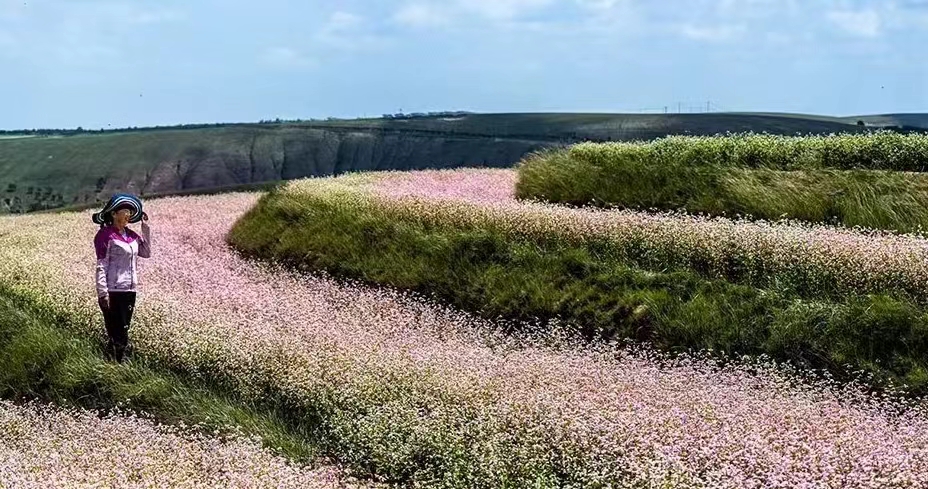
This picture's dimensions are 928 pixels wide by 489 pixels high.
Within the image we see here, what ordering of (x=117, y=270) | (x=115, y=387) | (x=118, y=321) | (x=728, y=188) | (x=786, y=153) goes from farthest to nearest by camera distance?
(x=786, y=153)
(x=728, y=188)
(x=118, y=321)
(x=117, y=270)
(x=115, y=387)

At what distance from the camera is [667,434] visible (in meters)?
8.77

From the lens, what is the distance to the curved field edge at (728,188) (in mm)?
15406

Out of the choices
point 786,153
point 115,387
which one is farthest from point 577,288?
point 786,153

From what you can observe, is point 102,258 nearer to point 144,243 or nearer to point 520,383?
point 144,243

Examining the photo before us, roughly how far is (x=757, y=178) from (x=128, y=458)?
12.7 meters

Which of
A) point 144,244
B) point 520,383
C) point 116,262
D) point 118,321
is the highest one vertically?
point 144,244

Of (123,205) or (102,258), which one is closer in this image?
(102,258)

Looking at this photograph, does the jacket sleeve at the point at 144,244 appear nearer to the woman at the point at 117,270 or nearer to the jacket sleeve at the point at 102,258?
the woman at the point at 117,270

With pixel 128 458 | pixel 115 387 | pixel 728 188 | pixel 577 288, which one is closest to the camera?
pixel 128 458

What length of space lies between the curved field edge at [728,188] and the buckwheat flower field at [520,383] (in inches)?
62.8

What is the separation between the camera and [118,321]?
43.9 ft

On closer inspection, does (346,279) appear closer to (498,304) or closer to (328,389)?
(498,304)

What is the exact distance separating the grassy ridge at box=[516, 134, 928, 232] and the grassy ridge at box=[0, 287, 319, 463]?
9.53m

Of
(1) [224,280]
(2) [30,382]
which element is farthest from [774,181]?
(2) [30,382]
